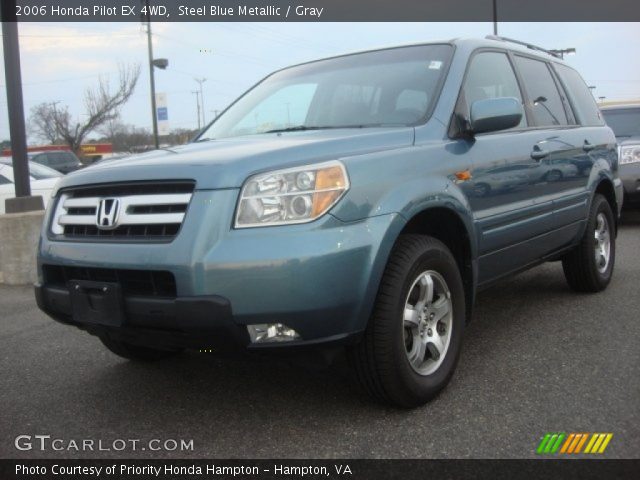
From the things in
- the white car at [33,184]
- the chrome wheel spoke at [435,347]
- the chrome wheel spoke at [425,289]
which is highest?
the white car at [33,184]

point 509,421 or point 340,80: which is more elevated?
point 340,80

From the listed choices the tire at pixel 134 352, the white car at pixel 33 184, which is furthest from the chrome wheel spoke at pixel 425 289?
the white car at pixel 33 184

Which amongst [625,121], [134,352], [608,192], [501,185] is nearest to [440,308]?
[501,185]

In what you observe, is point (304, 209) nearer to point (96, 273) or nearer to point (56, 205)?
point (96, 273)

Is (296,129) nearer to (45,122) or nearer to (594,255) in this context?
(594,255)

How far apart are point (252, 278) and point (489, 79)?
2255 mm

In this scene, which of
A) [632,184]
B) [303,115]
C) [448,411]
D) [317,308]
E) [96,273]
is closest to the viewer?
[317,308]

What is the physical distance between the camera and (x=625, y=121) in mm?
9664

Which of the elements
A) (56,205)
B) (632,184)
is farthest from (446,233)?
(632,184)

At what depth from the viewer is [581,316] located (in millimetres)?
4277

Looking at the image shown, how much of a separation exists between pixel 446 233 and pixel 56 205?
6.51 ft

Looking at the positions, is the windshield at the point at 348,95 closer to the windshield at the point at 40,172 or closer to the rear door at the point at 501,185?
the rear door at the point at 501,185

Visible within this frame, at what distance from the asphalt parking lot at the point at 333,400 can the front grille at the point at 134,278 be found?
17.7 inches

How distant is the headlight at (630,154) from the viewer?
27.9 ft
